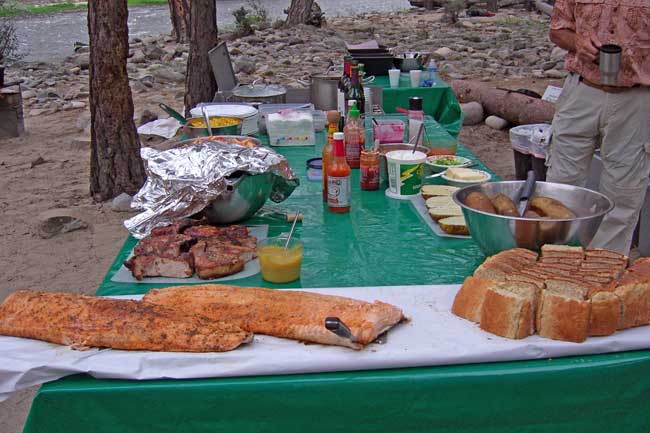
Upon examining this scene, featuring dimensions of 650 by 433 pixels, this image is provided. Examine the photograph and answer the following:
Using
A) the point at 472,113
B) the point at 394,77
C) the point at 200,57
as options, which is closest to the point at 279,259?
the point at 394,77

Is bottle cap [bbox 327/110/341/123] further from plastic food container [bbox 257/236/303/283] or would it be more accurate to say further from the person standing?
plastic food container [bbox 257/236/303/283]

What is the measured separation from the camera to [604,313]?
1771 millimetres

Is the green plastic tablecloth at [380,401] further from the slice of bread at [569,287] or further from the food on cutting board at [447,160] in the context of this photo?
the food on cutting board at [447,160]

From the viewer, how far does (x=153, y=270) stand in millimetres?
2279

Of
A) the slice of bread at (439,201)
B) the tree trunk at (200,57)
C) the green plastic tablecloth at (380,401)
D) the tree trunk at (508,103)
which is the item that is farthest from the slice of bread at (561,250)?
the tree trunk at (200,57)

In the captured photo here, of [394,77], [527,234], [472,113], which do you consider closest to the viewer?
[527,234]

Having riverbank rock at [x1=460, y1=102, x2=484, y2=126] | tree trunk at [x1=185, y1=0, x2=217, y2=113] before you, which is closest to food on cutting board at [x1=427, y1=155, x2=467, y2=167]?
tree trunk at [x1=185, y1=0, x2=217, y2=113]

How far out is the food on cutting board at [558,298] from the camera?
1.76m

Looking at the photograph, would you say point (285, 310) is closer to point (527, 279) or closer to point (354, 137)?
point (527, 279)

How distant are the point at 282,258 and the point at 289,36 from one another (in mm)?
14755

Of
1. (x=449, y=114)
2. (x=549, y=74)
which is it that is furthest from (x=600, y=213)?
(x=549, y=74)

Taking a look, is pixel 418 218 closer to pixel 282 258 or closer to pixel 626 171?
pixel 282 258

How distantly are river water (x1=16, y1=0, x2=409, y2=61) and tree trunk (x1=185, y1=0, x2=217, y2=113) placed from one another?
9825 mm

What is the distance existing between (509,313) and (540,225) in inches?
19.3
